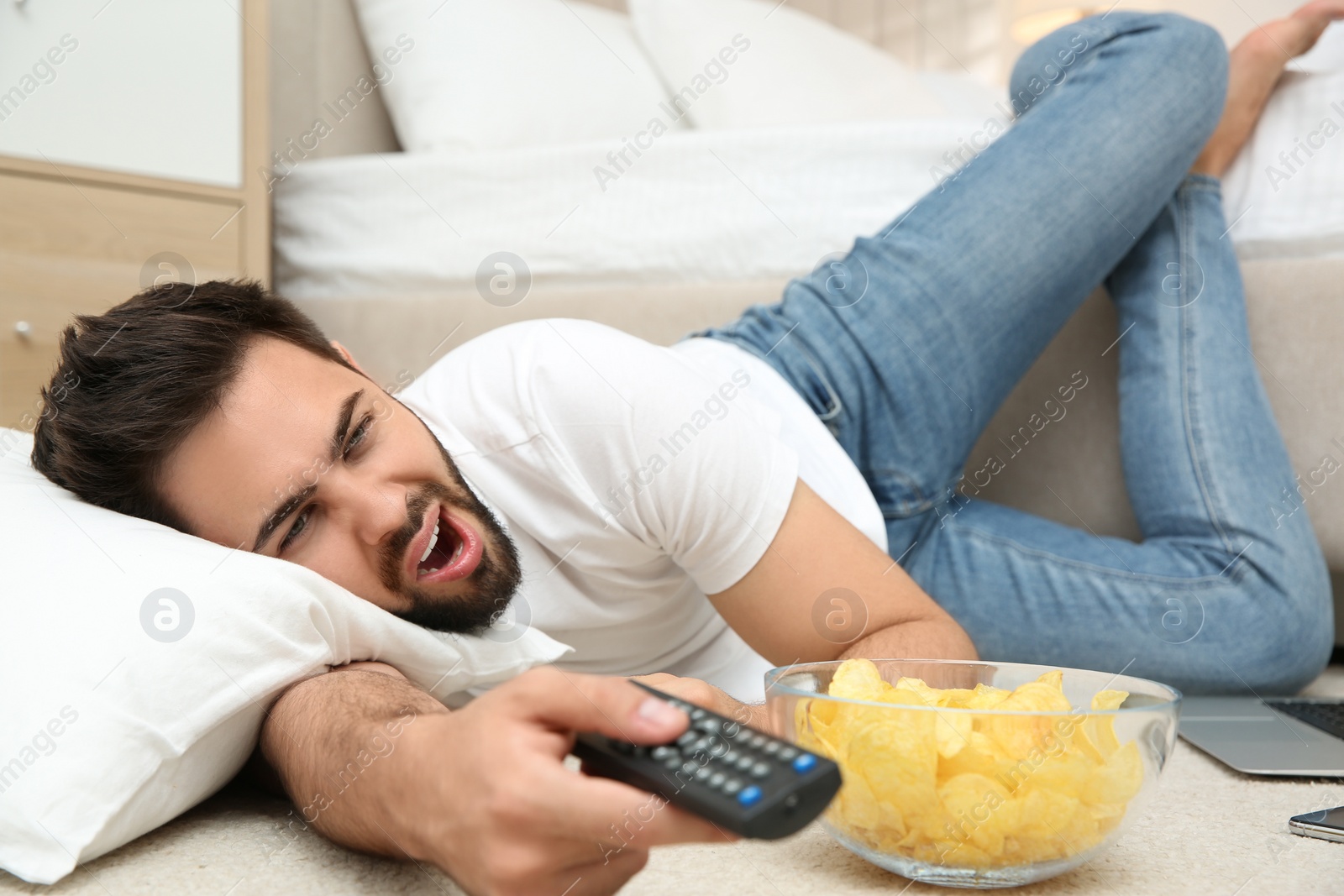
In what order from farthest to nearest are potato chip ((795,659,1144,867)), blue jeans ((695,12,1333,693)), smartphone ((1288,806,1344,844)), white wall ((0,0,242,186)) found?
white wall ((0,0,242,186)), blue jeans ((695,12,1333,693)), smartphone ((1288,806,1344,844)), potato chip ((795,659,1144,867))

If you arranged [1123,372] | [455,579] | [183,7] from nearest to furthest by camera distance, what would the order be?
1. [455,579]
2. [1123,372]
3. [183,7]

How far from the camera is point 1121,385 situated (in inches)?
45.5

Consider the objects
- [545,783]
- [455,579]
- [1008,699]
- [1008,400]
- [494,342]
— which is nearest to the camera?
[545,783]

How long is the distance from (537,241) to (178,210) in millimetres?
516

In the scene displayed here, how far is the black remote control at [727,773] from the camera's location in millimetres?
328

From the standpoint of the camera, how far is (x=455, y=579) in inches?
29.4

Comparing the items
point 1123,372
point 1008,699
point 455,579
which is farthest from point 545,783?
point 1123,372

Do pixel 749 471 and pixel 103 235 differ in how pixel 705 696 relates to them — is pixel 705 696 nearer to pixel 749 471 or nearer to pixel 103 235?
pixel 749 471

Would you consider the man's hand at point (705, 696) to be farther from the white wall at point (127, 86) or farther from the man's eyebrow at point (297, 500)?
the white wall at point (127, 86)

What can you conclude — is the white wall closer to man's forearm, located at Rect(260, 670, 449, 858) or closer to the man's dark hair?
the man's dark hair

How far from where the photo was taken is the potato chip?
0.44m

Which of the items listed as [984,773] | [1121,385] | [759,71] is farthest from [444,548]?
[759,71]

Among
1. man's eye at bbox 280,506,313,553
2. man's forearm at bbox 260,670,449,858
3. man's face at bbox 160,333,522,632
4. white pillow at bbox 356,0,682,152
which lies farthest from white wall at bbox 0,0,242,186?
man's forearm at bbox 260,670,449,858

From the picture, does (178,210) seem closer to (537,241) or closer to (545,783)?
(537,241)
